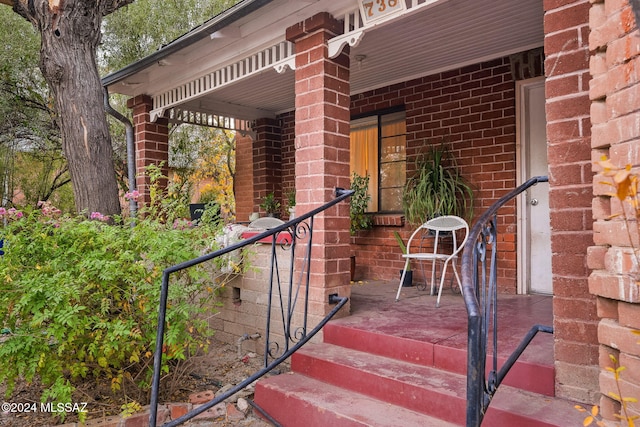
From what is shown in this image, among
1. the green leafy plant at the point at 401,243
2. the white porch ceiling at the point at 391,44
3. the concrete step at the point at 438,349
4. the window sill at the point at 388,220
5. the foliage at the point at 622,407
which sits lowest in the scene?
the concrete step at the point at 438,349

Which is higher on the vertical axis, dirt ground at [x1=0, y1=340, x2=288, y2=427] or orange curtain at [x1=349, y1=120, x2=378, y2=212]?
orange curtain at [x1=349, y1=120, x2=378, y2=212]

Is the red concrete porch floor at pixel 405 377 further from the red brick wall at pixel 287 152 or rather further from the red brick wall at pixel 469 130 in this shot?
the red brick wall at pixel 287 152

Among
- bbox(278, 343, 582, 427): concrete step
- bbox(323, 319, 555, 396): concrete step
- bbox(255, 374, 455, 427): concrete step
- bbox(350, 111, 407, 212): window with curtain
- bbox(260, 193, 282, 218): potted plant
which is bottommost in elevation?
bbox(255, 374, 455, 427): concrete step

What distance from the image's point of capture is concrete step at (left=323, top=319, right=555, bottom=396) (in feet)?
Answer: 7.17

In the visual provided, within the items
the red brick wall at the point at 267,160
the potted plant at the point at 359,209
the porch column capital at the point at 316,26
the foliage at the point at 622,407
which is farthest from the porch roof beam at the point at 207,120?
the foliage at the point at 622,407

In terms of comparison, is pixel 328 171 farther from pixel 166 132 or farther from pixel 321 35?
pixel 166 132

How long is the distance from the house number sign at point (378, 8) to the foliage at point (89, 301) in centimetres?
204

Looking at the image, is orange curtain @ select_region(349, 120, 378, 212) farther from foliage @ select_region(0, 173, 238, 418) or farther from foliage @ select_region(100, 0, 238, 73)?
foliage @ select_region(100, 0, 238, 73)

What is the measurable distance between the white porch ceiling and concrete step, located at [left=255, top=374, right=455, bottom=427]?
2.62 m

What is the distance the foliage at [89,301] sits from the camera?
8.27 ft

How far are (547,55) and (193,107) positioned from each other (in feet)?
16.8

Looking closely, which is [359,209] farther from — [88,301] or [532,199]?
[88,301]

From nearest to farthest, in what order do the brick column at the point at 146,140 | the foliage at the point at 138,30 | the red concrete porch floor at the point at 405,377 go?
the red concrete porch floor at the point at 405,377, the brick column at the point at 146,140, the foliage at the point at 138,30

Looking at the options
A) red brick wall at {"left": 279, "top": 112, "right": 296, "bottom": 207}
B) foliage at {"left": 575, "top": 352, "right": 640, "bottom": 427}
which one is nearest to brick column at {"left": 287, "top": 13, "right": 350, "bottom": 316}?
foliage at {"left": 575, "top": 352, "right": 640, "bottom": 427}
